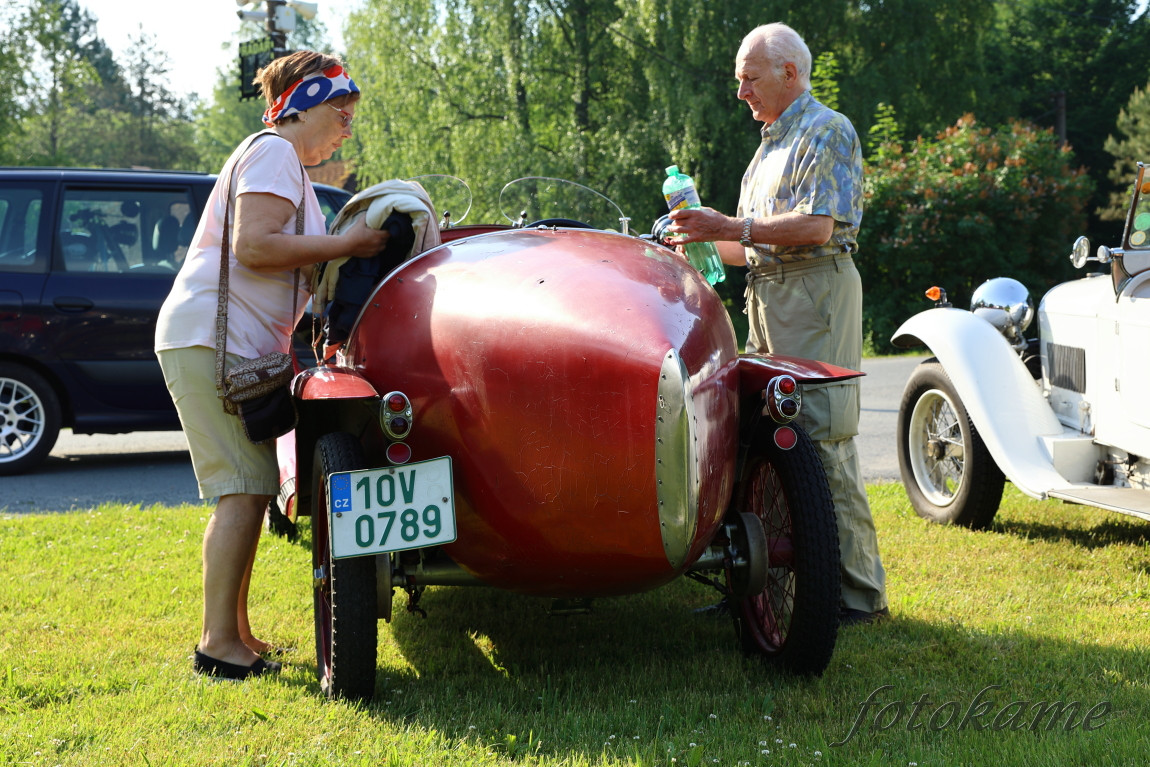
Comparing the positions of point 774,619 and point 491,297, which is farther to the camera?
point 774,619

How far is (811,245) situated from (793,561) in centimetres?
129

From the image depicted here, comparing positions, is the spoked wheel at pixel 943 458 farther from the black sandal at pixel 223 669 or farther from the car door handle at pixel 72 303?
the car door handle at pixel 72 303

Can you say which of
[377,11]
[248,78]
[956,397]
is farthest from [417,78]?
[956,397]

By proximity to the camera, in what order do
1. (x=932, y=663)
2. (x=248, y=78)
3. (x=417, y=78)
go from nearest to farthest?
(x=932, y=663)
(x=248, y=78)
(x=417, y=78)

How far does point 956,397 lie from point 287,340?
3.35m

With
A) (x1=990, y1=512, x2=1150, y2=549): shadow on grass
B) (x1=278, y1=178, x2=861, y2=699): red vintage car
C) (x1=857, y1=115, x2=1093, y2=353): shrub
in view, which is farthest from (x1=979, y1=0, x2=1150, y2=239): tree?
(x1=278, y1=178, x2=861, y2=699): red vintage car

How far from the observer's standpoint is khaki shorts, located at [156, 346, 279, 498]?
332 centimetres

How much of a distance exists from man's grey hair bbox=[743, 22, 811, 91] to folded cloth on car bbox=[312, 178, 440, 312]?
4.68 feet

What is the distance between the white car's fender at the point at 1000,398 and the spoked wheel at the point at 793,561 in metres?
1.77

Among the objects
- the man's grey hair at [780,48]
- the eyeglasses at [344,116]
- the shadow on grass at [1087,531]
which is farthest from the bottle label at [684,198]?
the shadow on grass at [1087,531]

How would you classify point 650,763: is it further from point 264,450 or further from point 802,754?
point 264,450

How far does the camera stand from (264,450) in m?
3.44

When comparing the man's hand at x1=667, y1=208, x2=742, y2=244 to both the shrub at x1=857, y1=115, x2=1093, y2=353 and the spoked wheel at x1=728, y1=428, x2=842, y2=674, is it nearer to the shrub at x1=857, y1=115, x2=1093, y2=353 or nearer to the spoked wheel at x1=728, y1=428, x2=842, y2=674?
the spoked wheel at x1=728, y1=428, x2=842, y2=674

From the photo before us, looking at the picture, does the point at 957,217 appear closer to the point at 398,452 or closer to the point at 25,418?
the point at 25,418
